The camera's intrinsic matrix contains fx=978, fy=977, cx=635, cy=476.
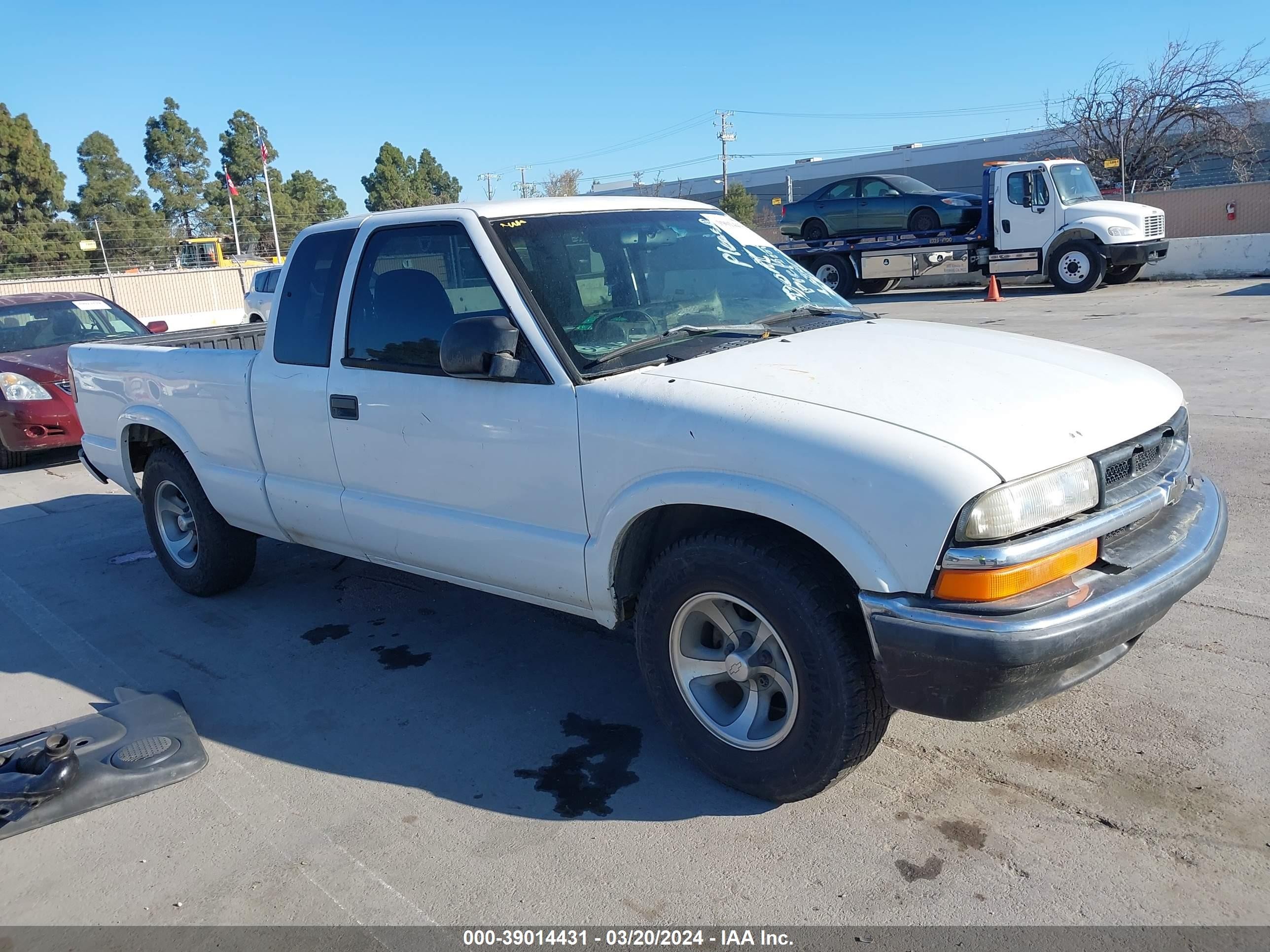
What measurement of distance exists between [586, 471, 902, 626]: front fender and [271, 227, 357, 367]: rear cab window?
180cm

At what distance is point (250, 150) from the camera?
6331 cm

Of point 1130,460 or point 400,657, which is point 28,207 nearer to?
point 400,657

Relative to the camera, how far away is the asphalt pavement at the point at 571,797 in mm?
2824

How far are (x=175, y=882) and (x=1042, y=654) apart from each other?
8.94 ft

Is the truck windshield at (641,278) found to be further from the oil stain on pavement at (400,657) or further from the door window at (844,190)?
the door window at (844,190)

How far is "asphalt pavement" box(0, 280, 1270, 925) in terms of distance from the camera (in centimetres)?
282

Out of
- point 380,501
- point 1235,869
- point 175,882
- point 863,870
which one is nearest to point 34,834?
point 175,882

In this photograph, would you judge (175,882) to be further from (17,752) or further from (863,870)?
(863,870)

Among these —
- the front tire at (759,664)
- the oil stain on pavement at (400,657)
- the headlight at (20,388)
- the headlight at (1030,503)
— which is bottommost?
the oil stain on pavement at (400,657)

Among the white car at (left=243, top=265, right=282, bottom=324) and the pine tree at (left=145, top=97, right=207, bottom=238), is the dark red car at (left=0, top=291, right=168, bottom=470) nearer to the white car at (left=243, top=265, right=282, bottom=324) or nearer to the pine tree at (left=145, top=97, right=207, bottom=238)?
the white car at (left=243, top=265, right=282, bottom=324)

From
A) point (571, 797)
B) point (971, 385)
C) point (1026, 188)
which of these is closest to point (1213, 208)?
point (1026, 188)

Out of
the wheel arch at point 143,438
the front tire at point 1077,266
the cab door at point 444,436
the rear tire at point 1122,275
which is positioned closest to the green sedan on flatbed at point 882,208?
the front tire at point 1077,266

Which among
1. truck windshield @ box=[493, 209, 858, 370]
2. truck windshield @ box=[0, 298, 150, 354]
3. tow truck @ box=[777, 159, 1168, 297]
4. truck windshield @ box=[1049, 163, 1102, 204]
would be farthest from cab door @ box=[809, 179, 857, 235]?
truck windshield @ box=[493, 209, 858, 370]

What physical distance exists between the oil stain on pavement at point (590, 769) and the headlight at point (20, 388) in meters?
7.81
